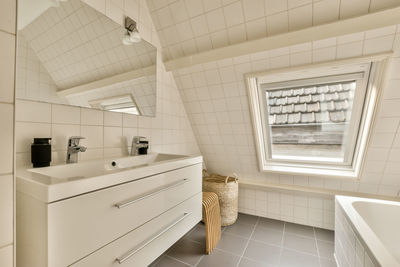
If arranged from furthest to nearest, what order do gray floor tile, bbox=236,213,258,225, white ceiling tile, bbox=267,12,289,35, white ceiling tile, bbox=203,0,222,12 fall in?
gray floor tile, bbox=236,213,258,225, white ceiling tile, bbox=203,0,222,12, white ceiling tile, bbox=267,12,289,35

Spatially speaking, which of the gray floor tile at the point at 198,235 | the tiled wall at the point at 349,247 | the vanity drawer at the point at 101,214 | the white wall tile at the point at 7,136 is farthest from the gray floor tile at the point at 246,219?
the white wall tile at the point at 7,136

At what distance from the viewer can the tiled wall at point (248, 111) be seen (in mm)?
1361

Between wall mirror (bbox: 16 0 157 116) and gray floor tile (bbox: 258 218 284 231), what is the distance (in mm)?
1912

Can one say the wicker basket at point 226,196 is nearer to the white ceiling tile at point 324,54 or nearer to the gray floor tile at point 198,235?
the gray floor tile at point 198,235

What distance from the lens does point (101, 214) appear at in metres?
0.74

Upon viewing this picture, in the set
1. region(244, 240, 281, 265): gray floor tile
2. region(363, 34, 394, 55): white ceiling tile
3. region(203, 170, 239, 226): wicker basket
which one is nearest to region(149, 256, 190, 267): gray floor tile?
region(244, 240, 281, 265): gray floor tile

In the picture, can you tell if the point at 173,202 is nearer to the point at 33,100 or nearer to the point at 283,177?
the point at 33,100

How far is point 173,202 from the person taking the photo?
1170 mm

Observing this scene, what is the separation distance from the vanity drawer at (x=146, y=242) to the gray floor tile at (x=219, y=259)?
1.69 feet

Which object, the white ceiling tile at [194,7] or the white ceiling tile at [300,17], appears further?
the white ceiling tile at [194,7]

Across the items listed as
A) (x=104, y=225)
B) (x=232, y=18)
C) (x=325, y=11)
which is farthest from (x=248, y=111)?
(x=104, y=225)

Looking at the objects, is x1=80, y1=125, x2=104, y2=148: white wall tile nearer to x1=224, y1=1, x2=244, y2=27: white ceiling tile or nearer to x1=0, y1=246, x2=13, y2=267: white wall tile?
x1=0, y1=246, x2=13, y2=267: white wall tile

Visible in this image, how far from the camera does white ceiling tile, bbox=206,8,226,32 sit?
1.54m

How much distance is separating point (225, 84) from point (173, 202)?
4.16ft
